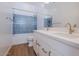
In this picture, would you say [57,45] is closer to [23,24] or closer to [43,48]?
[43,48]

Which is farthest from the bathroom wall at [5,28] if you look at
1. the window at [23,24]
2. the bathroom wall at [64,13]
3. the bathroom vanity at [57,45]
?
the bathroom wall at [64,13]

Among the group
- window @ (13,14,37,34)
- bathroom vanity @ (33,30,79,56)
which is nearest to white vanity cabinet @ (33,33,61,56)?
bathroom vanity @ (33,30,79,56)

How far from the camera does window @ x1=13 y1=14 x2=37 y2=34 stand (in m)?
1.60

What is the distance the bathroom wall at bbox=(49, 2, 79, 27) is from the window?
1.07 feet

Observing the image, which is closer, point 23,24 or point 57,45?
point 57,45

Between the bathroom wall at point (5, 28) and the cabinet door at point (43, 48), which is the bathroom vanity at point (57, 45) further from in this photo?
the bathroom wall at point (5, 28)

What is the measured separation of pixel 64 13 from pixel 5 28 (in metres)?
0.87

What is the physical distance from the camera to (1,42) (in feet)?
5.40

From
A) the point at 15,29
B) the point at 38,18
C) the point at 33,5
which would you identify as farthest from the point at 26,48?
the point at 33,5

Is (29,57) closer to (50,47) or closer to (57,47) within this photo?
(50,47)

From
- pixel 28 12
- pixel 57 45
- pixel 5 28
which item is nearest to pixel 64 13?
pixel 28 12

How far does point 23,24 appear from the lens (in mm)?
1610

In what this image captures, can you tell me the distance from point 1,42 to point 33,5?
0.67 metres

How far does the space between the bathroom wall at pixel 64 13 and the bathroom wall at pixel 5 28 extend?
61 cm
